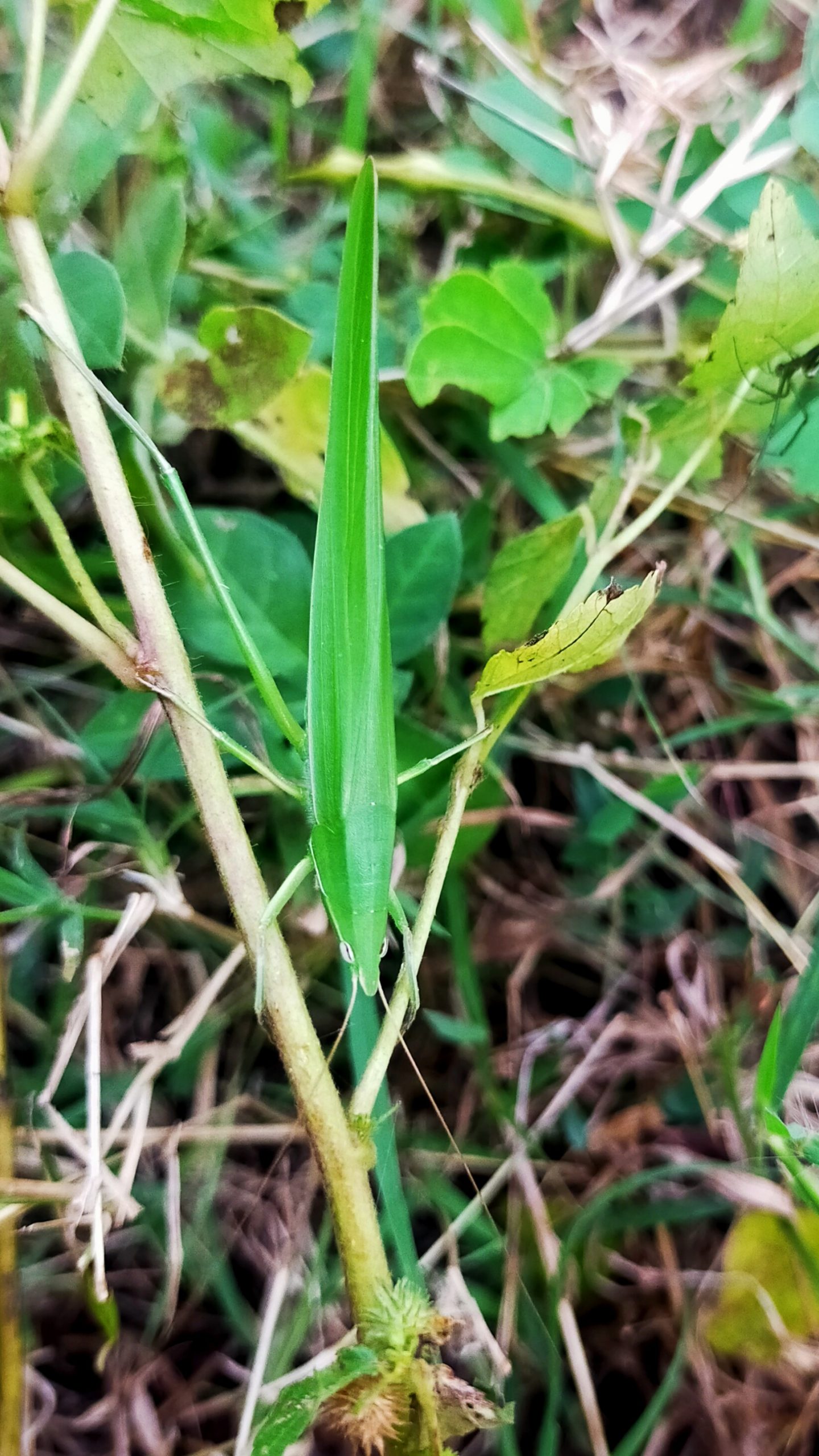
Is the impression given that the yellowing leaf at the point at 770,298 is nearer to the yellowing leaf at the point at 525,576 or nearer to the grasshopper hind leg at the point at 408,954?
the yellowing leaf at the point at 525,576

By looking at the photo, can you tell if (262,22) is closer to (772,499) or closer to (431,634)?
(431,634)

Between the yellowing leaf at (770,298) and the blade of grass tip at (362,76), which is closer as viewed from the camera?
the yellowing leaf at (770,298)

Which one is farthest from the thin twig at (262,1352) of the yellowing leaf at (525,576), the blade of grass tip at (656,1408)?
the yellowing leaf at (525,576)

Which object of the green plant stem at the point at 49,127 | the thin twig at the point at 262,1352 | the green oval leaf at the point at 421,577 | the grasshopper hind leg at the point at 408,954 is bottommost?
the thin twig at the point at 262,1352

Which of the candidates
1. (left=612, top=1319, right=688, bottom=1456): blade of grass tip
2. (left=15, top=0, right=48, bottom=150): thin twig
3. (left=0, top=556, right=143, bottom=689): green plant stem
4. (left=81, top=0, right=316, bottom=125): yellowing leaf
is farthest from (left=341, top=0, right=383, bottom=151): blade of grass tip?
(left=612, top=1319, right=688, bottom=1456): blade of grass tip

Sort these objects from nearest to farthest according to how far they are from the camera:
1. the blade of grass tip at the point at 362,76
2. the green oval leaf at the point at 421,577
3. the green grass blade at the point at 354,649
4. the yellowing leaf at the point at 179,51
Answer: the green grass blade at the point at 354,649
the yellowing leaf at the point at 179,51
the green oval leaf at the point at 421,577
the blade of grass tip at the point at 362,76

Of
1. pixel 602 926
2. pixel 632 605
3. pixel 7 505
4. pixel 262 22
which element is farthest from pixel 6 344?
pixel 602 926

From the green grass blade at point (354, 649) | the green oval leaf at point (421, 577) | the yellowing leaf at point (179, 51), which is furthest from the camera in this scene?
the green oval leaf at point (421, 577)
